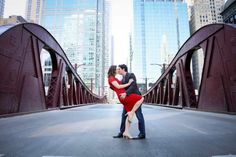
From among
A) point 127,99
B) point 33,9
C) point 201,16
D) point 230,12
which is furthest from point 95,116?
point 33,9

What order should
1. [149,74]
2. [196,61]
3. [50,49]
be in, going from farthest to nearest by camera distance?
Answer: [196,61] < [149,74] < [50,49]

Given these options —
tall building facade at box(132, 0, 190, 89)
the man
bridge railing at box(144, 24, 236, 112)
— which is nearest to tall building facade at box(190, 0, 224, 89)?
tall building facade at box(132, 0, 190, 89)

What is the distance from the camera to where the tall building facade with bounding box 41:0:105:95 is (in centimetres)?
11544

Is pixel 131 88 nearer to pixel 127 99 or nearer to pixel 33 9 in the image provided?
pixel 127 99

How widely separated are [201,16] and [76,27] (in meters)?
87.4

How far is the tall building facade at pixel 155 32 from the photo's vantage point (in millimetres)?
105000

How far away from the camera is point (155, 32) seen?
11025 cm

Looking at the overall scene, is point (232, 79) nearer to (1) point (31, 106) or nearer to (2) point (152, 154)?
(2) point (152, 154)

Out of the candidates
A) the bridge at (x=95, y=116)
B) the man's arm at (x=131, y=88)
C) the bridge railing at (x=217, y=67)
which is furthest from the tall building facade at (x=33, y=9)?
the man's arm at (x=131, y=88)

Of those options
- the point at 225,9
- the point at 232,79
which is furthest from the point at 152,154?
the point at 225,9

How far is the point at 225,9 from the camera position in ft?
122

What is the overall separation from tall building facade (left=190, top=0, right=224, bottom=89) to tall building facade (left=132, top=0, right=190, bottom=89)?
6.96 meters

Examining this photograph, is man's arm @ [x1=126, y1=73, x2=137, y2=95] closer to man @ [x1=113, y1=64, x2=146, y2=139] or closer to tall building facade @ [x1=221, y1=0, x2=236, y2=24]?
man @ [x1=113, y1=64, x2=146, y2=139]

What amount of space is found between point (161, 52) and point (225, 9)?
68.8 meters
